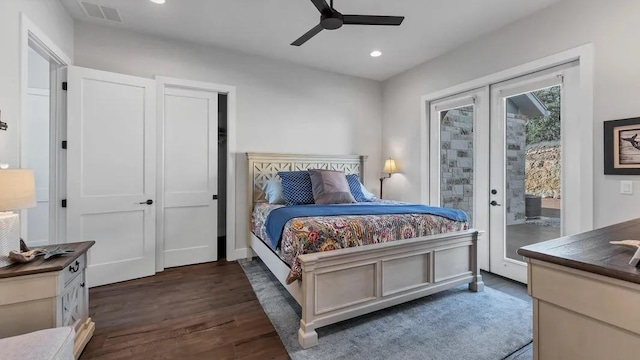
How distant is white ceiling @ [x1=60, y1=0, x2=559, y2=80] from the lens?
2809 mm

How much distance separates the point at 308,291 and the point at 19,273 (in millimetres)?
1610

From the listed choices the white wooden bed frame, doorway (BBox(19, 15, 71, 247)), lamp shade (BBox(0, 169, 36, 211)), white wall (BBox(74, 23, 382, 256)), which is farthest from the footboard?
doorway (BBox(19, 15, 71, 247))

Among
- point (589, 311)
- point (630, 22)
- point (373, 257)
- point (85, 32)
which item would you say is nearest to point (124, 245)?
point (85, 32)

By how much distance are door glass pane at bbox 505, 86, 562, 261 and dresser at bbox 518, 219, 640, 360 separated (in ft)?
7.01

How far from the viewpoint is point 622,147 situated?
2.34m

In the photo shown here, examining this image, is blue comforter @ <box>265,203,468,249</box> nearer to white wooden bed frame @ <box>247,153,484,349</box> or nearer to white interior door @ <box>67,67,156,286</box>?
white wooden bed frame @ <box>247,153,484,349</box>

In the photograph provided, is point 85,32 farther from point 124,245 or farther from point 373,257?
point 373,257

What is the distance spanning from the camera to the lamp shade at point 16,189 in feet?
5.15

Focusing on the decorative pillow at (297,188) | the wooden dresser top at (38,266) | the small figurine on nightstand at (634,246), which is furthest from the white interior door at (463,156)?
the wooden dresser top at (38,266)

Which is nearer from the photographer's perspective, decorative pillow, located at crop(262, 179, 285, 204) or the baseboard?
decorative pillow, located at crop(262, 179, 285, 204)

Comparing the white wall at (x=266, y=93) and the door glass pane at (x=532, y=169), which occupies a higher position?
the white wall at (x=266, y=93)

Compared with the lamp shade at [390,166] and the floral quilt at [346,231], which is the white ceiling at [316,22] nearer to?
the lamp shade at [390,166]

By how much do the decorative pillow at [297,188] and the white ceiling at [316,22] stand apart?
1.75m

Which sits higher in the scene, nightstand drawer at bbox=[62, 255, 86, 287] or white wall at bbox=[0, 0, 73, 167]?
white wall at bbox=[0, 0, 73, 167]
